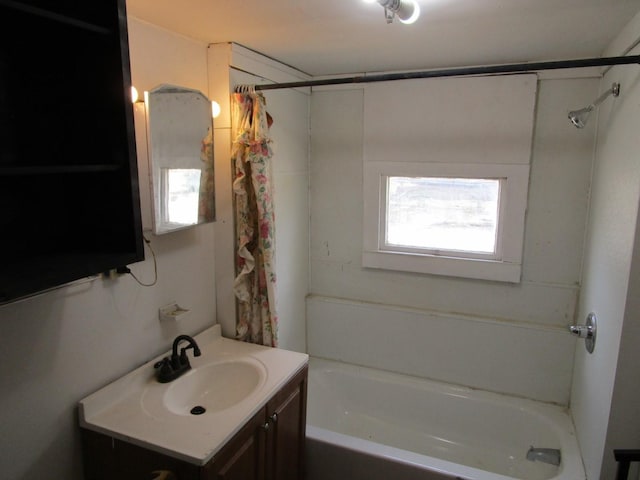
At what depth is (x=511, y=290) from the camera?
2486mm

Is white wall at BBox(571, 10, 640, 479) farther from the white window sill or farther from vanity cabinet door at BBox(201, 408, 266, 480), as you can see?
vanity cabinet door at BBox(201, 408, 266, 480)

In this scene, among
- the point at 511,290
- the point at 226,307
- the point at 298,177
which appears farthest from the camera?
the point at 298,177

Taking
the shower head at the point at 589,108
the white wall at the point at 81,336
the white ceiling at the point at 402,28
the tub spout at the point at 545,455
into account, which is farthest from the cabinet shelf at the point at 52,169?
the tub spout at the point at 545,455

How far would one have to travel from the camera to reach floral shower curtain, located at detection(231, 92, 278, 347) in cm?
196

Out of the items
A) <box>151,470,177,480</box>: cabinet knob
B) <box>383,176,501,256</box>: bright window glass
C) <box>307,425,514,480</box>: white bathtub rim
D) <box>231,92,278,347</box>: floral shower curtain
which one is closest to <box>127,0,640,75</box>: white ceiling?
<box>231,92,278,347</box>: floral shower curtain

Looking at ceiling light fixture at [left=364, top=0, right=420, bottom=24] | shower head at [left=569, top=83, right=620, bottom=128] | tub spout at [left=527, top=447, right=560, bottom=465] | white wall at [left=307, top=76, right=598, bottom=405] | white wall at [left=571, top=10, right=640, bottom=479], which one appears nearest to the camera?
ceiling light fixture at [left=364, top=0, right=420, bottom=24]

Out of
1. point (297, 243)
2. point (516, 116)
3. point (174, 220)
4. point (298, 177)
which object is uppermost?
point (516, 116)

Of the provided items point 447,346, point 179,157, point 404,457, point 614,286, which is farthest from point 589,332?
point 179,157

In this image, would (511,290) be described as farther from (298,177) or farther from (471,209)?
(298,177)

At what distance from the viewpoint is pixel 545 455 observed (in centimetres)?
221

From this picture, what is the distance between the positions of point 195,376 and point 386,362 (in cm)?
138

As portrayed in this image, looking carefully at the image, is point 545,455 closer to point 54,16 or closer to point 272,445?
point 272,445

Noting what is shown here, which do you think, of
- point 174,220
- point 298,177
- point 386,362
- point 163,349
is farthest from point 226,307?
point 386,362

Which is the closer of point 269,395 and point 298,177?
point 269,395
